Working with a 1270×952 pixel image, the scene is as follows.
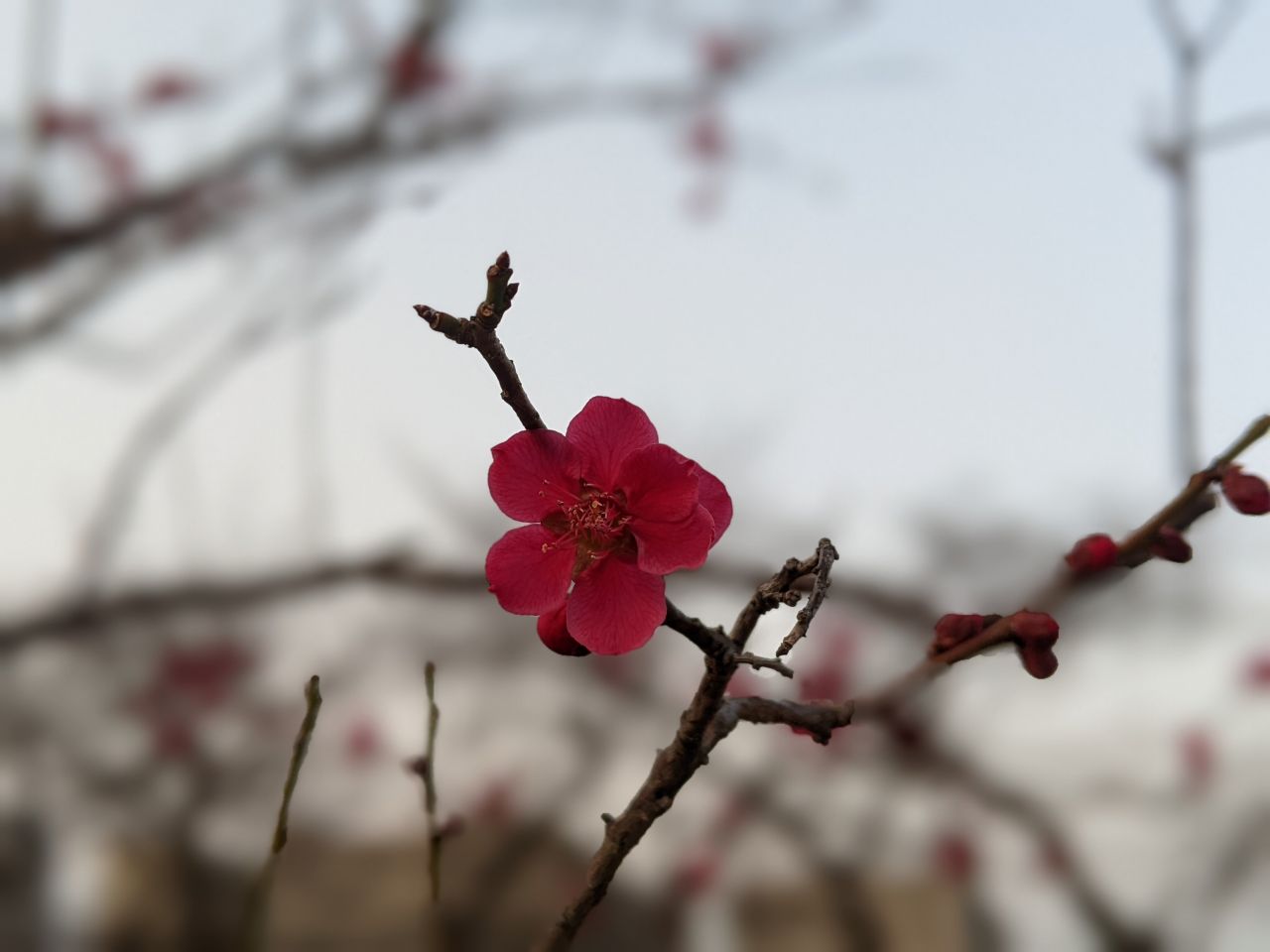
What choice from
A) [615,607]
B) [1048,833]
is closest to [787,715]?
[615,607]

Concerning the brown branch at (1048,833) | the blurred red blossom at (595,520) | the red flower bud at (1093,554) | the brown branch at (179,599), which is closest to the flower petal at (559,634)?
the blurred red blossom at (595,520)

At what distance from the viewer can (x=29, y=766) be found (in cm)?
117

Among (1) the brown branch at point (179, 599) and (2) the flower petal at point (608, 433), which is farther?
(1) the brown branch at point (179, 599)

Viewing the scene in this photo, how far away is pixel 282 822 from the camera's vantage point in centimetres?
19

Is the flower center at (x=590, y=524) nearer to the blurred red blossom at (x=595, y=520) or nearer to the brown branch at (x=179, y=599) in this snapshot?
the blurred red blossom at (x=595, y=520)

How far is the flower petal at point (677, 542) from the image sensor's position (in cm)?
21

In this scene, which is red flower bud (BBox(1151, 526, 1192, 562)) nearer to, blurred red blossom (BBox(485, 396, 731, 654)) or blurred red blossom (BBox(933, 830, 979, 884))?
blurred red blossom (BBox(485, 396, 731, 654))

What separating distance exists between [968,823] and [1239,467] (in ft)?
3.29

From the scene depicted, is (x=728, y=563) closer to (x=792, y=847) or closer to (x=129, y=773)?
(x=792, y=847)

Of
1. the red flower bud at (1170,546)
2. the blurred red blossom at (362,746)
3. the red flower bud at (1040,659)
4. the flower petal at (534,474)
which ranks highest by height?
the blurred red blossom at (362,746)

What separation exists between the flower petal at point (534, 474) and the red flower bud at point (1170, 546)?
13 cm

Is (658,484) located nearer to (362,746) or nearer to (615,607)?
(615,607)

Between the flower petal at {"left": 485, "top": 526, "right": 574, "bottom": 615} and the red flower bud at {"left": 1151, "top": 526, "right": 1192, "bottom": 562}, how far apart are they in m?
0.13

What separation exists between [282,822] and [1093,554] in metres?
0.18
